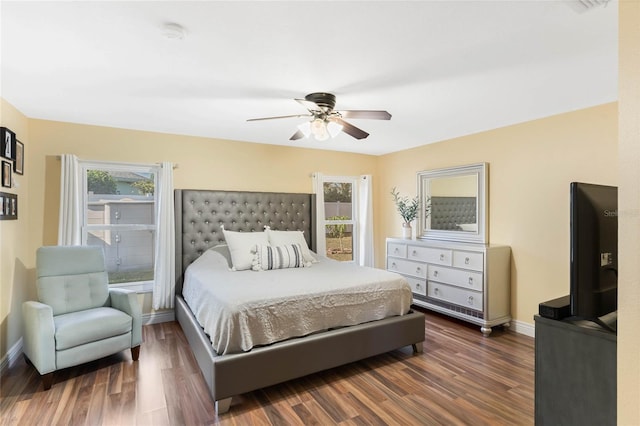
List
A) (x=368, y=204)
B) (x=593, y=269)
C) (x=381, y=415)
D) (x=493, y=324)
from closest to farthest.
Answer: (x=593, y=269)
(x=381, y=415)
(x=493, y=324)
(x=368, y=204)

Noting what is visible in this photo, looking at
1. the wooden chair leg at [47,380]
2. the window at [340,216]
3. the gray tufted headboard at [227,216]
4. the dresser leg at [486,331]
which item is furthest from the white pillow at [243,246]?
the dresser leg at [486,331]

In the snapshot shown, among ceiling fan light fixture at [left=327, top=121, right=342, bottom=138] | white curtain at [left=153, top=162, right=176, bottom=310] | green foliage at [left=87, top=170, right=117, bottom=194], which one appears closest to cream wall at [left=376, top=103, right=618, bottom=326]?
ceiling fan light fixture at [left=327, top=121, right=342, bottom=138]

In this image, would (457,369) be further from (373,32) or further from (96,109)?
(96,109)

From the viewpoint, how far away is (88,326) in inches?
105

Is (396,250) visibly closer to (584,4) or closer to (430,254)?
(430,254)

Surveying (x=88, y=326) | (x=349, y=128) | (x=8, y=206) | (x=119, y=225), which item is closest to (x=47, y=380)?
(x=88, y=326)

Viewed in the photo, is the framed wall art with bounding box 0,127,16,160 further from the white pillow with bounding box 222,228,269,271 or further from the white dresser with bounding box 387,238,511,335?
the white dresser with bounding box 387,238,511,335

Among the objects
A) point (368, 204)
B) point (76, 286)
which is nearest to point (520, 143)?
point (368, 204)

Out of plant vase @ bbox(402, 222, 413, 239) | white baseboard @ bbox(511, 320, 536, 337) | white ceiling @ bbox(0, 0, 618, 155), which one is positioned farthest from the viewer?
plant vase @ bbox(402, 222, 413, 239)

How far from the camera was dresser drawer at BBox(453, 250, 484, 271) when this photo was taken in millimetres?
3631

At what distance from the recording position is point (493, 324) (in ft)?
11.8

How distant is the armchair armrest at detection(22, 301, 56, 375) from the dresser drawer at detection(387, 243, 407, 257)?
151 inches

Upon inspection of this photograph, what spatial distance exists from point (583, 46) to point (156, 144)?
4.08 meters

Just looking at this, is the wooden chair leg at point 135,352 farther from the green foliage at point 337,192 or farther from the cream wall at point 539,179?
the cream wall at point 539,179
